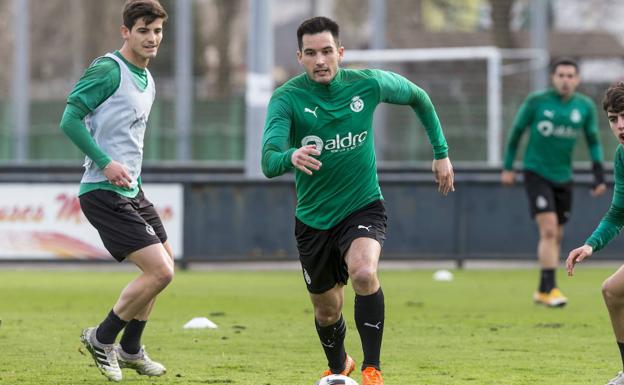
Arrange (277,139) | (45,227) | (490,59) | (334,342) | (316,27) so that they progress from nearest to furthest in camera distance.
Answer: (277,139) < (316,27) < (334,342) < (45,227) < (490,59)

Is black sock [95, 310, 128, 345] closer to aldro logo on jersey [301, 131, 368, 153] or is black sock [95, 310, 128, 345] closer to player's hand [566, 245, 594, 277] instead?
aldro logo on jersey [301, 131, 368, 153]

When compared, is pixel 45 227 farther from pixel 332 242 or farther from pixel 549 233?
pixel 332 242

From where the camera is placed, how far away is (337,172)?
773cm

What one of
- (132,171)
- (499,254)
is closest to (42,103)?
(499,254)

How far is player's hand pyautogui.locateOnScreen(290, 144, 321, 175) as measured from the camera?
22.7 ft

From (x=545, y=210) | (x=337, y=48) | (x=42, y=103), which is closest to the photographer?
(x=337, y=48)

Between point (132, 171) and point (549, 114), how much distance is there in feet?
19.8

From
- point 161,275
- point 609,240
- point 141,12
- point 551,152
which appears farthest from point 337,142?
point 551,152

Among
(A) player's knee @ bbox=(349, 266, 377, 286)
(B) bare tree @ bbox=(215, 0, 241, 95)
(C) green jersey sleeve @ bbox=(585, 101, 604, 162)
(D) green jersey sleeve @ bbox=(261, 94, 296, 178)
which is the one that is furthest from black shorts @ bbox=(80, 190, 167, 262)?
(B) bare tree @ bbox=(215, 0, 241, 95)

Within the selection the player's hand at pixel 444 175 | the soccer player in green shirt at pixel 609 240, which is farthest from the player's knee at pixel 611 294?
the player's hand at pixel 444 175

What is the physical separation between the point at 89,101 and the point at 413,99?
1.88 meters

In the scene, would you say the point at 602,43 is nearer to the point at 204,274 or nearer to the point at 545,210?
the point at 204,274

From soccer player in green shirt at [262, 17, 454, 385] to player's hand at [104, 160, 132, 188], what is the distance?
96 cm

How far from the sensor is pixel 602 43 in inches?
939
